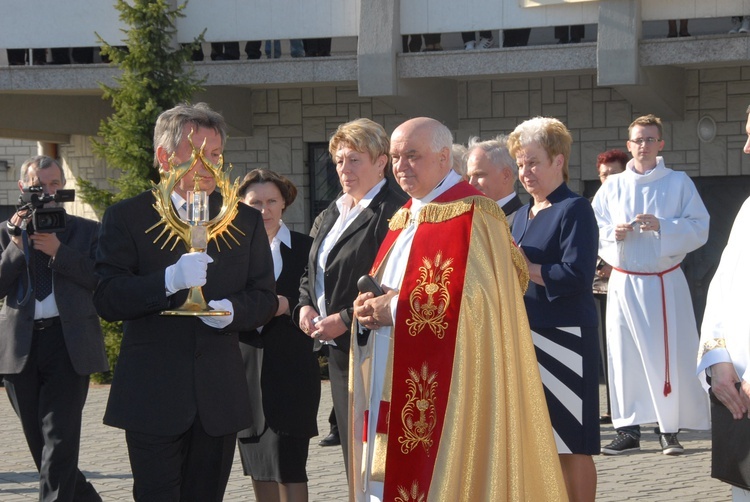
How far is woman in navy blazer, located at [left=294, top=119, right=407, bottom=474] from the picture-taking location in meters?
5.79

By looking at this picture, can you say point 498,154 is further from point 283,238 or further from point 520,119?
point 520,119

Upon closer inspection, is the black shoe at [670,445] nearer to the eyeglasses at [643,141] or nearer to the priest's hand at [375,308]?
the eyeglasses at [643,141]

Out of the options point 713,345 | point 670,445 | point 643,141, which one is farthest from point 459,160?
point 713,345

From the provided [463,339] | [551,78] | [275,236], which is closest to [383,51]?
[551,78]

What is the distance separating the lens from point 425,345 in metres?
5.00

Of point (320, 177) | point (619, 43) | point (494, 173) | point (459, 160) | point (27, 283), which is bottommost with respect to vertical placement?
point (27, 283)

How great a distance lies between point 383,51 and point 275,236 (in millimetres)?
7431

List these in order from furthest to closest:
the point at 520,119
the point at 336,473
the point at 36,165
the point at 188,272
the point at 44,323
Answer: the point at 520,119 < the point at 336,473 < the point at 36,165 < the point at 44,323 < the point at 188,272

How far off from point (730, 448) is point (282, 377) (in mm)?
2365

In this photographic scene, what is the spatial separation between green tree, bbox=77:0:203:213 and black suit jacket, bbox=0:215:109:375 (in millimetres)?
6479

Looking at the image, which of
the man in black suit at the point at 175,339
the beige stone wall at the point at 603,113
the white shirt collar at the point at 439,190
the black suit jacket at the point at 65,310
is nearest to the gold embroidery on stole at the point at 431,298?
the white shirt collar at the point at 439,190

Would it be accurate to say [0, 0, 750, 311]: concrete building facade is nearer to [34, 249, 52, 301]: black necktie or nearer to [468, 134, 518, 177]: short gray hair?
[468, 134, 518, 177]: short gray hair

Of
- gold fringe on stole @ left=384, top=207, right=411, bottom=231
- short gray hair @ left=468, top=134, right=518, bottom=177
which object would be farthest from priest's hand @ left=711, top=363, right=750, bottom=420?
short gray hair @ left=468, top=134, right=518, bottom=177

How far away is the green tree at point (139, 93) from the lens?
13.4 metres
